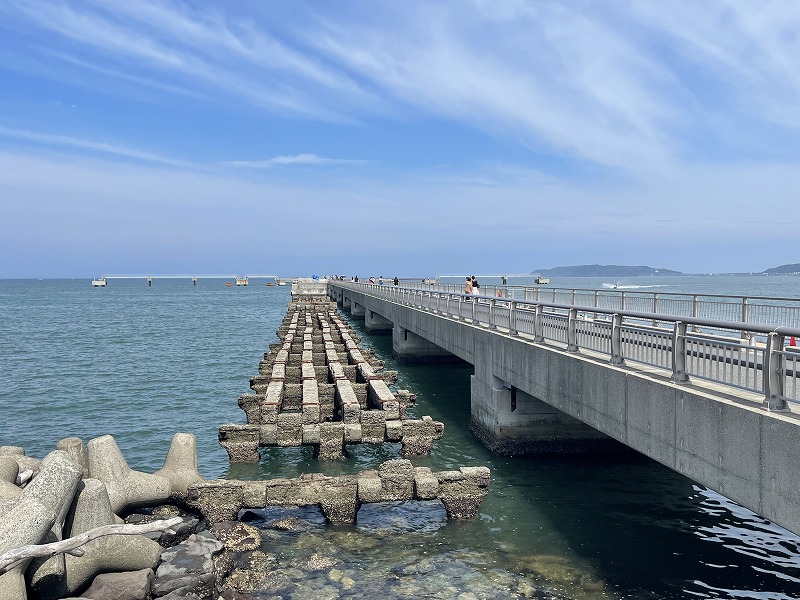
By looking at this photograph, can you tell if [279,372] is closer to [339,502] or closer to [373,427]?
[373,427]

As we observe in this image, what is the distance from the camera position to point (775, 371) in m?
7.20

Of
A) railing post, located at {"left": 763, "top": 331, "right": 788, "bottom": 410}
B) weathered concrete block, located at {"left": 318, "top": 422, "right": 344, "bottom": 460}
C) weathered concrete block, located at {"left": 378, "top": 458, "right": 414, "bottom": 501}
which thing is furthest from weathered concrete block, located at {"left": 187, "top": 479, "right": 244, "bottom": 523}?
railing post, located at {"left": 763, "top": 331, "right": 788, "bottom": 410}

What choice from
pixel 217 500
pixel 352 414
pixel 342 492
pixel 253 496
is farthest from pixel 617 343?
pixel 352 414

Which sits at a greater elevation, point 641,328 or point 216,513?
point 641,328

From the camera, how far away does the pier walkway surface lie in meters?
7.18

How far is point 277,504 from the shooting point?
39.1ft

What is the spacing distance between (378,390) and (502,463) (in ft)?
15.3

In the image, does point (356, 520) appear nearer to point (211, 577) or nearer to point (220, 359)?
point (211, 577)

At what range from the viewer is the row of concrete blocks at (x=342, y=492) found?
11.8 metres

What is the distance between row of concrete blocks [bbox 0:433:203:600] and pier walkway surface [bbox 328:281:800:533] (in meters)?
7.34

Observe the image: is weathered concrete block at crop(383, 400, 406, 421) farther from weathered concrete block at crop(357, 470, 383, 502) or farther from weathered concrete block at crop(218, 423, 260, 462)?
weathered concrete block at crop(357, 470, 383, 502)

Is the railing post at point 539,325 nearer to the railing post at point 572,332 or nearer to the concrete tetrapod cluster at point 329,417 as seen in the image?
the railing post at point 572,332

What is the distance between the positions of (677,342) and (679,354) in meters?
0.19

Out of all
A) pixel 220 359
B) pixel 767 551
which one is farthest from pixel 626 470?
pixel 220 359
